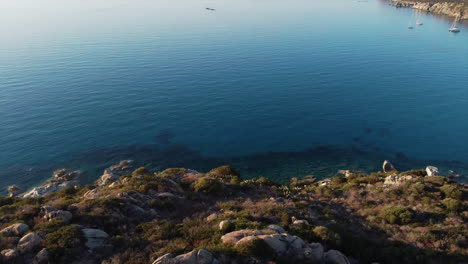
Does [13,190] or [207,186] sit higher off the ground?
[207,186]

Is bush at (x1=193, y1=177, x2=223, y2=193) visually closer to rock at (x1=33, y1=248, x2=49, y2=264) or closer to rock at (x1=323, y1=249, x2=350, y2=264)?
rock at (x1=323, y1=249, x2=350, y2=264)

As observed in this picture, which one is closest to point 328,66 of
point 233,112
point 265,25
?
point 233,112

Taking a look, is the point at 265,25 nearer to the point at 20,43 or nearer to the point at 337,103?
the point at 337,103

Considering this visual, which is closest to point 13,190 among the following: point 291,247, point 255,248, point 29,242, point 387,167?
point 29,242

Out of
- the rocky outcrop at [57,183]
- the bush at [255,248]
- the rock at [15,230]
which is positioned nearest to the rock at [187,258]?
the bush at [255,248]

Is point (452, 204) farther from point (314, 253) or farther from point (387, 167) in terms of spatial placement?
point (387, 167)

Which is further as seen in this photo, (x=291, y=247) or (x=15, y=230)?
(x=15, y=230)

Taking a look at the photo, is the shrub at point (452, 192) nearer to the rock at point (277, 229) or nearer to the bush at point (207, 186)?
the rock at point (277, 229)
